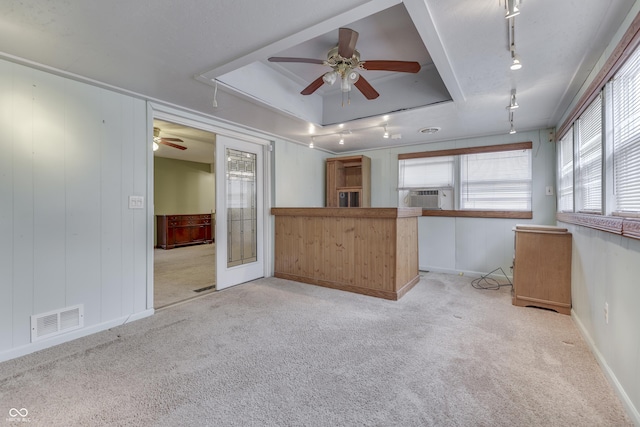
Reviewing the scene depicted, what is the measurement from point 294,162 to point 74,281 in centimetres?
325

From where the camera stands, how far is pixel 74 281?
7.79 ft

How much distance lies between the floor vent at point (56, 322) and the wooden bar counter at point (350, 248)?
244 centimetres

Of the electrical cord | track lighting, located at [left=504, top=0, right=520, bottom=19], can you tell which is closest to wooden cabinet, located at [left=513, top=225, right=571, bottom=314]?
the electrical cord

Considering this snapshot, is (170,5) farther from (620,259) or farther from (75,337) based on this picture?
(620,259)

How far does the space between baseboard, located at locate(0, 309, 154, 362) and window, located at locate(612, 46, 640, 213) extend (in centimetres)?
396

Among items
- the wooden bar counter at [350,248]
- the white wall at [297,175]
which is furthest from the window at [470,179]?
the white wall at [297,175]

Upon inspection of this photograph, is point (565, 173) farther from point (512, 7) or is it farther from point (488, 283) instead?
point (512, 7)

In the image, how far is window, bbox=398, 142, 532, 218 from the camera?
4.03 m

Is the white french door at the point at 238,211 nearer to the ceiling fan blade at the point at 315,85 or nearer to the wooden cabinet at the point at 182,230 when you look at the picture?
the ceiling fan blade at the point at 315,85

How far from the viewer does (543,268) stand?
9.68 feet

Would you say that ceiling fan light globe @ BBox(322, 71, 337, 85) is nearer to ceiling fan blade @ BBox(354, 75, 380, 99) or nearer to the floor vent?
ceiling fan blade @ BBox(354, 75, 380, 99)

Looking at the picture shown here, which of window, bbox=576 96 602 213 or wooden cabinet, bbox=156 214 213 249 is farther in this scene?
wooden cabinet, bbox=156 214 213 249

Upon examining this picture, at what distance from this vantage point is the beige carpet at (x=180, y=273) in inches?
137

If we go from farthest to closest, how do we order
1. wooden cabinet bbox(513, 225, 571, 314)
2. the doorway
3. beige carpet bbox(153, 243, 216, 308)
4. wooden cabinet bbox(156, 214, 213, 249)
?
wooden cabinet bbox(156, 214, 213, 249), the doorway, beige carpet bbox(153, 243, 216, 308), wooden cabinet bbox(513, 225, 571, 314)
